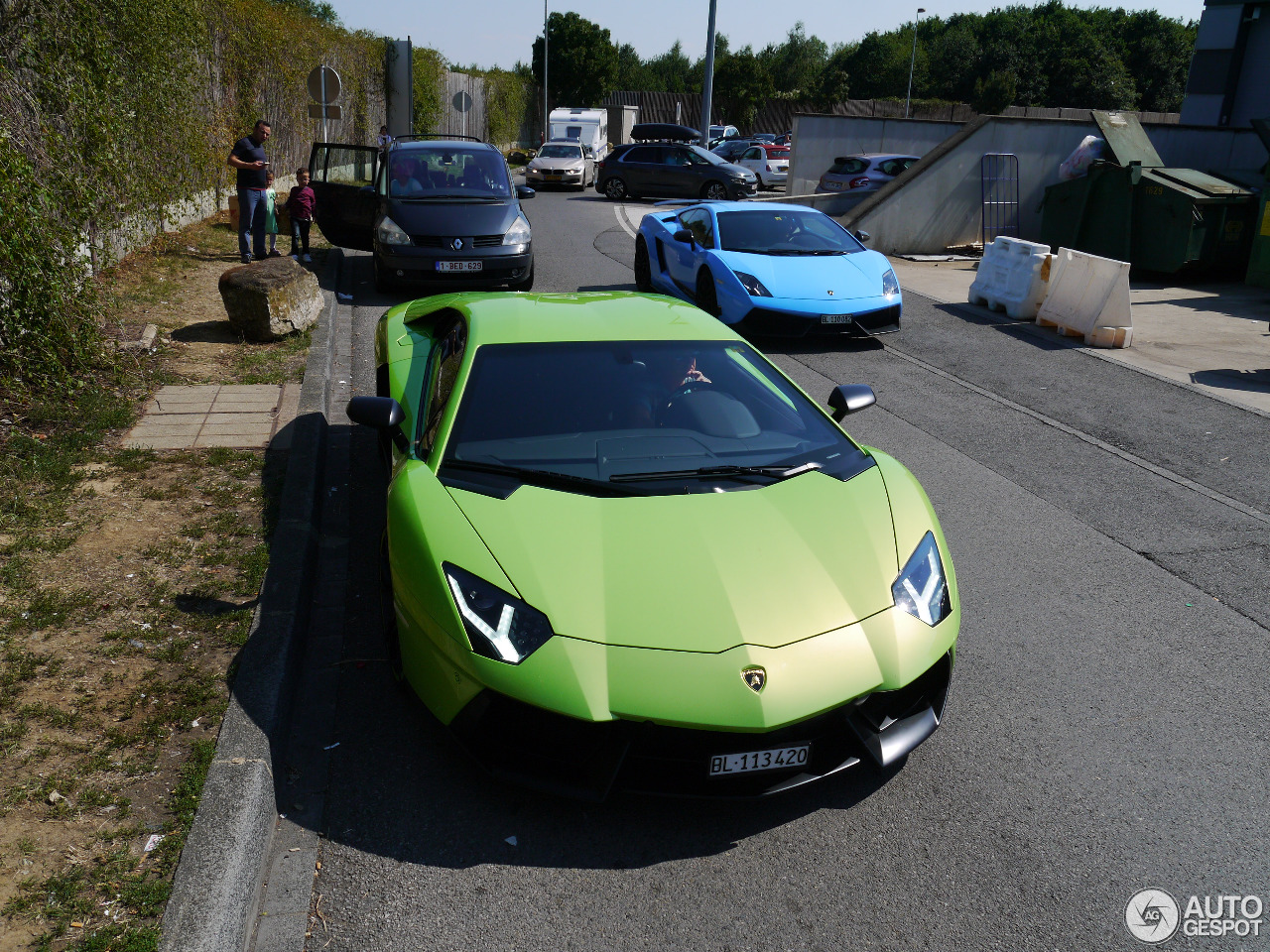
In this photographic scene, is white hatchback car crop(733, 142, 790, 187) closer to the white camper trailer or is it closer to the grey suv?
the grey suv

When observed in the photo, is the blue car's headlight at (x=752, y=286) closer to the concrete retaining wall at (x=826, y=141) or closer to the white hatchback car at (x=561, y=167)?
the concrete retaining wall at (x=826, y=141)

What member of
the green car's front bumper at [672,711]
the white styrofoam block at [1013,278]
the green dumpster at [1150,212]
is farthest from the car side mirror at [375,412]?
the green dumpster at [1150,212]

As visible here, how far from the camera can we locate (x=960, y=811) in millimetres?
3285

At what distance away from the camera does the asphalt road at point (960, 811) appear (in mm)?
2822

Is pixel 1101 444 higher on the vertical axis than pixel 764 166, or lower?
lower

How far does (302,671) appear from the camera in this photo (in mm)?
4016

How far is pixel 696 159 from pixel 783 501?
23.1 meters

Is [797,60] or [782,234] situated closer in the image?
[782,234]

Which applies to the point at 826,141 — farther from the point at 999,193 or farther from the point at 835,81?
the point at 835,81

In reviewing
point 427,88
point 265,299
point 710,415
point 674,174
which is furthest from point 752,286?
point 427,88

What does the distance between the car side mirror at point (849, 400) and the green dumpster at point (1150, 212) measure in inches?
471

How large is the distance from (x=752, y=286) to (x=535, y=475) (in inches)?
256

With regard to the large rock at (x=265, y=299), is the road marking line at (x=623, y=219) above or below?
above

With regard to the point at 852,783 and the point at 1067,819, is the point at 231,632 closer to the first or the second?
the point at 852,783
